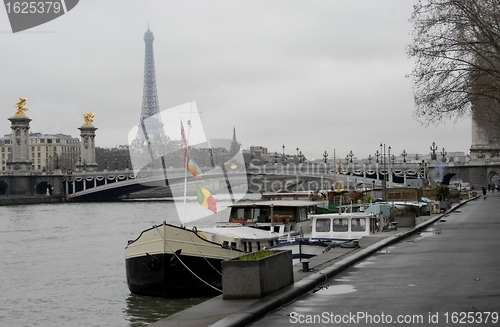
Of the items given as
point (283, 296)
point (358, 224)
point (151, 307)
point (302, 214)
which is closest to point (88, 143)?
point (302, 214)

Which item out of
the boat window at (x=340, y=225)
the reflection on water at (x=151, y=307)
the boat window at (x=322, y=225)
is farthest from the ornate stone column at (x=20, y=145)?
the reflection on water at (x=151, y=307)

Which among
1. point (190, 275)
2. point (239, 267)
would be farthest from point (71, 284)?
point (239, 267)

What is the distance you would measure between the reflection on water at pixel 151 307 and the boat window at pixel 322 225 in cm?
686

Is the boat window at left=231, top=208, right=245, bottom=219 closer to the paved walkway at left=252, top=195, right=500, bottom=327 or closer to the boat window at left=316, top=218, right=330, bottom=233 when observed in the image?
the boat window at left=316, top=218, right=330, bottom=233

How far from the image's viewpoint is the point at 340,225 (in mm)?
22766

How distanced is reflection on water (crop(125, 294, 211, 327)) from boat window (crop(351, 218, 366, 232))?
25.8ft

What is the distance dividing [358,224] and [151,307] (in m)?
9.56

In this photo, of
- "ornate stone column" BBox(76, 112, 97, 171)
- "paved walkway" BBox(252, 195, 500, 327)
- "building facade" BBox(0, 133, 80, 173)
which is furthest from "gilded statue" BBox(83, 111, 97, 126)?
"paved walkway" BBox(252, 195, 500, 327)

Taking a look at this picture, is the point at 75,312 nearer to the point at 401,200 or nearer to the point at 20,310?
the point at 20,310

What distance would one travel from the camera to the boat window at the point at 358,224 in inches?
896

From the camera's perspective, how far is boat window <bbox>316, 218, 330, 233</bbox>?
74.2 feet

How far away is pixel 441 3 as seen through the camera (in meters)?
25.5

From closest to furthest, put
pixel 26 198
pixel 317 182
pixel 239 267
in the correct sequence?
1. pixel 239 267
2. pixel 26 198
3. pixel 317 182

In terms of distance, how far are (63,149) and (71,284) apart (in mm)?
166703
